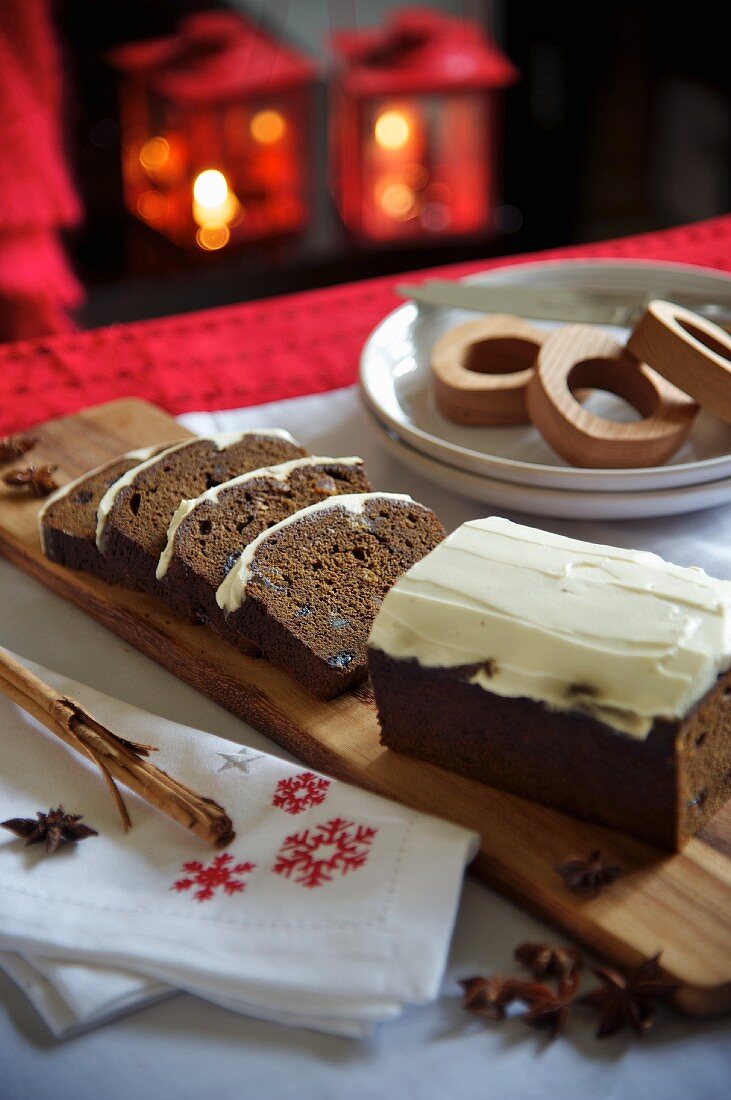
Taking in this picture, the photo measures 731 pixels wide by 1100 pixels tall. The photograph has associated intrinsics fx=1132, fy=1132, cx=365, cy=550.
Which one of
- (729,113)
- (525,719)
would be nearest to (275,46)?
(729,113)

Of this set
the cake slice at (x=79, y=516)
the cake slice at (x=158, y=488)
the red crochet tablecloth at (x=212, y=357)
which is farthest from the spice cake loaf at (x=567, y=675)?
the red crochet tablecloth at (x=212, y=357)

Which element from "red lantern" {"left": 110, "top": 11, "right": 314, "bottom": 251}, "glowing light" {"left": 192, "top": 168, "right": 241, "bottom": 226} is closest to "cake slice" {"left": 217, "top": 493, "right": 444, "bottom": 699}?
"red lantern" {"left": 110, "top": 11, "right": 314, "bottom": 251}

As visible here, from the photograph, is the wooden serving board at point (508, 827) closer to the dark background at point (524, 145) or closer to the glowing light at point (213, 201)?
the glowing light at point (213, 201)

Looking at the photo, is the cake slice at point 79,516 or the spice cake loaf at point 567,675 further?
the cake slice at point 79,516

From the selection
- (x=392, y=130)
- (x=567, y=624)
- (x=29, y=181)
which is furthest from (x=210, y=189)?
(x=567, y=624)

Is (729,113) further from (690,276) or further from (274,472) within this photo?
(274,472)

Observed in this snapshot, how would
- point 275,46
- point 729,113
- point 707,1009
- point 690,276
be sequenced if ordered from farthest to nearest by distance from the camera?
point 729,113, point 275,46, point 690,276, point 707,1009

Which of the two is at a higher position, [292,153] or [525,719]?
[525,719]
